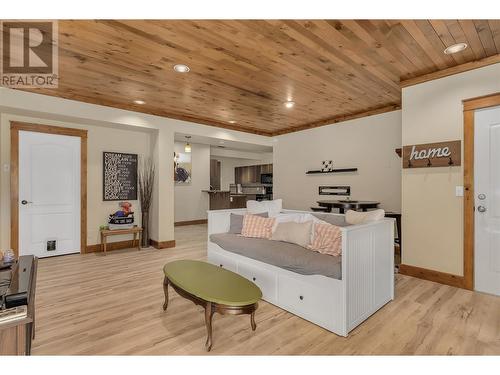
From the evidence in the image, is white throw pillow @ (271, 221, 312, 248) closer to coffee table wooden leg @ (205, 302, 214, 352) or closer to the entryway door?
coffee table wooden leg @ (205, 302, 214, 352)

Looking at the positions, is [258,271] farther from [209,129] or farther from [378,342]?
[209,129]

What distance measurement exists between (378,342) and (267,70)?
2.87 metres

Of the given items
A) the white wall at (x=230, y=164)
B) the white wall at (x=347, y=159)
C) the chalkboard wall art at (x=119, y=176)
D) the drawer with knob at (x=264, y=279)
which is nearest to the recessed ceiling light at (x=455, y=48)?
the white wall at (x=347, y=159)

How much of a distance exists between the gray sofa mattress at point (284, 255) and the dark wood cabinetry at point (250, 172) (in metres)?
5.86

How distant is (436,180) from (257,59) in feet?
8.38

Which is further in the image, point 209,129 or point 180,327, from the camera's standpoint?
point 209,129

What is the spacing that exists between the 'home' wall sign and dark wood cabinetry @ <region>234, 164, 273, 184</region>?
18.9 ft

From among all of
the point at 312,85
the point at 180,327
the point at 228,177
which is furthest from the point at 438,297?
the point at 228,177

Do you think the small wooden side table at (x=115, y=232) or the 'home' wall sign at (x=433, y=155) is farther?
the small wooden side table at (x=115, y=232)

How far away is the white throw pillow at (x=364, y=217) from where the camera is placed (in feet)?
8.63

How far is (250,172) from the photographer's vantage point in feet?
30.7

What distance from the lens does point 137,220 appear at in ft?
16.7

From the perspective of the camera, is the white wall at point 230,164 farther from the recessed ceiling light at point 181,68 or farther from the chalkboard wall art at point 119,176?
the recessed ceiling light at point 181,68

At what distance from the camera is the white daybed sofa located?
2047 millimetres
